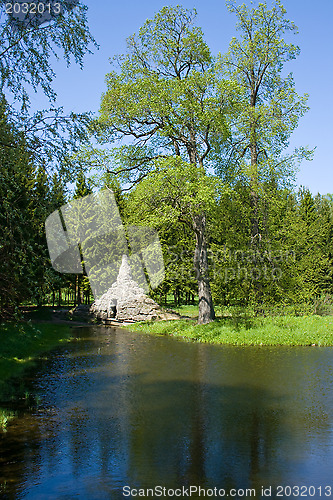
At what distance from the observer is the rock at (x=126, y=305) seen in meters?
30.0

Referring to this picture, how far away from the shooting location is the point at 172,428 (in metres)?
9.38

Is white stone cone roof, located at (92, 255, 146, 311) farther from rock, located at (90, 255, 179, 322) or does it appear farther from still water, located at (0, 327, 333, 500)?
still water, located at (0, 327, 333, 500)

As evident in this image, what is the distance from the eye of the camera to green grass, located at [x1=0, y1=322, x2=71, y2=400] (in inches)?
563

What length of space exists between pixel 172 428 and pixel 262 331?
42.6ft

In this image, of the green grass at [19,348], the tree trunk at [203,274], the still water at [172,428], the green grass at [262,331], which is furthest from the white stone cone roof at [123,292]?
the still water at [172,428]

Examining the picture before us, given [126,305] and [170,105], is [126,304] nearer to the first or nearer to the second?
[126,305]

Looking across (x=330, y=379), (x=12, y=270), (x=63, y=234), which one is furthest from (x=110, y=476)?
(x=63, y=234)

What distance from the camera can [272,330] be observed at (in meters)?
21.6

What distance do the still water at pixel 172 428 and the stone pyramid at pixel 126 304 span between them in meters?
12.8

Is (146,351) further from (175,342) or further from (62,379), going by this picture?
(62,379)

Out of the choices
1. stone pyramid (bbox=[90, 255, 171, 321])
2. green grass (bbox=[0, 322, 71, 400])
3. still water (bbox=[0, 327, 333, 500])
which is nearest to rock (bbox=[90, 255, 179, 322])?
stone pyramid (bbox=[90, 255, 171, 321])

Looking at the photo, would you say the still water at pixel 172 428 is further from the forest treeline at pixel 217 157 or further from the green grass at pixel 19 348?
the forest treeline at pixel 217 157

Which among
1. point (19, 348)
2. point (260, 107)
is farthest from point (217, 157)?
point (19, 348)

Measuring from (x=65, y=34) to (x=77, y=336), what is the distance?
17.6 m
